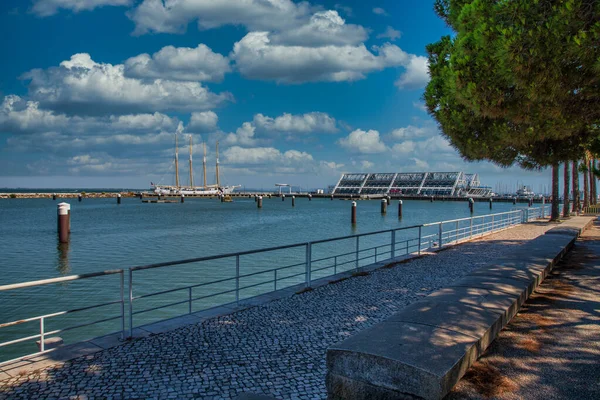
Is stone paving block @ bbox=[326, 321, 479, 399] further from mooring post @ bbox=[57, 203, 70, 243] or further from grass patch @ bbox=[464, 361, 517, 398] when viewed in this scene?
mooring post @ bbox=[57, 203, 70, 243]

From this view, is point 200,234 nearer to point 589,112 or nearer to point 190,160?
point 589,112

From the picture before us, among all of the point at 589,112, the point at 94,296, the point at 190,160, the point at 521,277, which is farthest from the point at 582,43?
the point at 190,160

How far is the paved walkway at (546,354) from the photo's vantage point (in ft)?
14.1

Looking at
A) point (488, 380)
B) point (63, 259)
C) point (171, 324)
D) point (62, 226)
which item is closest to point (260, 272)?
point (171, 324)

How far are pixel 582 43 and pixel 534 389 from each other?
5202 mm

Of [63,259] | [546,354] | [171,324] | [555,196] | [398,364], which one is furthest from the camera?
[555,196]

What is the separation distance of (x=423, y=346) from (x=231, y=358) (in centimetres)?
277

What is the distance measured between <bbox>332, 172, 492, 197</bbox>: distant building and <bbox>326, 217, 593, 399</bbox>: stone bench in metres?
153

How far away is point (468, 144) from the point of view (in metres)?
12.8

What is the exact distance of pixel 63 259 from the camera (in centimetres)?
2559

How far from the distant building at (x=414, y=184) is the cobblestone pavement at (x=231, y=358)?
152 m

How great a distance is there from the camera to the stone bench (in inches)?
154

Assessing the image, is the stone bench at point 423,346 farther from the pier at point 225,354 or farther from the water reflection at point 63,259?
the water reflection at point 63,259

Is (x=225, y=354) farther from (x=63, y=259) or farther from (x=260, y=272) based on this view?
(x=63, y=259)
